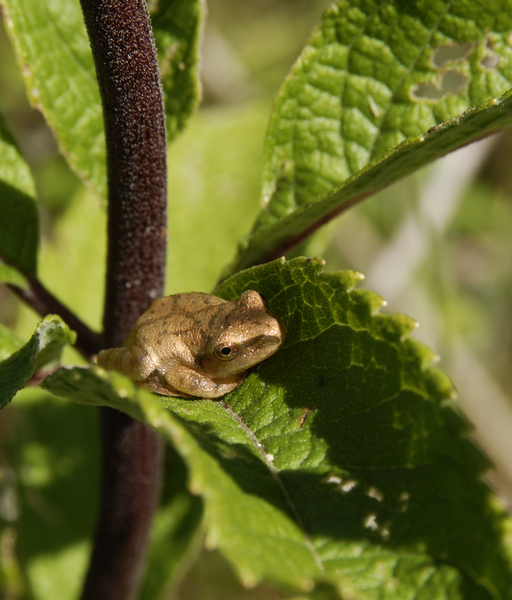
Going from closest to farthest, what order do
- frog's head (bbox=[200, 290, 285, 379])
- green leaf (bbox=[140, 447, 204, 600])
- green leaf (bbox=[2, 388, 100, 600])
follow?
frog's head (bbox=[200, 290, 285, 379]), green leaf (bbox=[140, 447, 204, 600]), green leaf (bbox=[2, 388, 100, 600])

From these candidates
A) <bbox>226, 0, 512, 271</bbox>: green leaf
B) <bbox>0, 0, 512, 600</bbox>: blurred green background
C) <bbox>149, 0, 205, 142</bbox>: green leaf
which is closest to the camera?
<bbox>226, 0, 512, 271</bbox>: green leaf

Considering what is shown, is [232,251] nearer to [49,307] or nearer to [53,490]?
[49,307]

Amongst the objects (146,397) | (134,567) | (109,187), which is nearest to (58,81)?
(109,187)

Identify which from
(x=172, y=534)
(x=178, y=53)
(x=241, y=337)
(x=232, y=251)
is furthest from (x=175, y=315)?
(x=172, y=534)

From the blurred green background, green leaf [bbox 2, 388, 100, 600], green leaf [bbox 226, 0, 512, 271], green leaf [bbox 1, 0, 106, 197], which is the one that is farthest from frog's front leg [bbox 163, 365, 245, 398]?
green leaf [bbox 2, 388, 100, 600]

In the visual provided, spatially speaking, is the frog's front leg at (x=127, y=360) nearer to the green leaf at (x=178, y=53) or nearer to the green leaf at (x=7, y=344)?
the green leaf at (x=7, y=344)

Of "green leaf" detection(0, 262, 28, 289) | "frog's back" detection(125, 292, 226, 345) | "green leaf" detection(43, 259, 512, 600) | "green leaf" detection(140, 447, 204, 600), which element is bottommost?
"green leaf" detection(140, 447, 204, 600)

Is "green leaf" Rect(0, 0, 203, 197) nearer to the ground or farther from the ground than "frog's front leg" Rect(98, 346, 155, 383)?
farther from the ground

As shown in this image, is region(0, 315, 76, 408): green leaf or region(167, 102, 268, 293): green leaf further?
region(167, 102, 268, 293): green leaf

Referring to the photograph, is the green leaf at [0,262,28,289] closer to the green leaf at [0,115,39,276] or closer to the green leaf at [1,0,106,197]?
the green leaf at [0,115,39,276]
